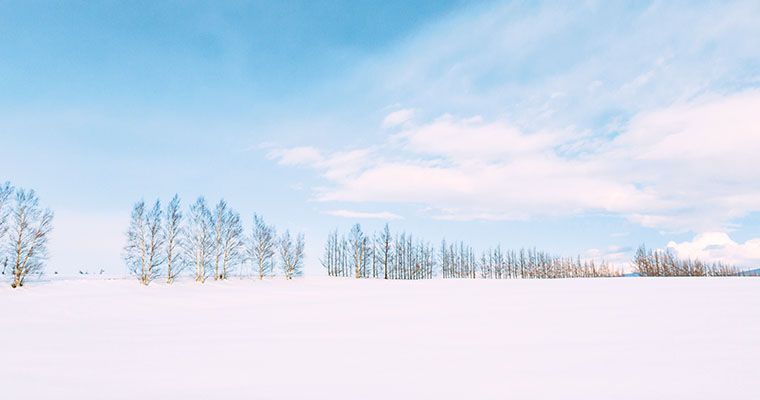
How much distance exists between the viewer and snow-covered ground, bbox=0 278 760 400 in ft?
24.4

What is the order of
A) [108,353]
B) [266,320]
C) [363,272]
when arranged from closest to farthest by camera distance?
[108,353] → [266,320] → [363,272]

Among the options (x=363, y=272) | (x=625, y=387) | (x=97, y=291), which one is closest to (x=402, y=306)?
(x=625, y=387)

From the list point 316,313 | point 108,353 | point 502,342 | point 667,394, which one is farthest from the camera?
point 316,313

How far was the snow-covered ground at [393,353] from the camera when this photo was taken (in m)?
7.45

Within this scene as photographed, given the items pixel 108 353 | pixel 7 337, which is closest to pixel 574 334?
pixel 108 353

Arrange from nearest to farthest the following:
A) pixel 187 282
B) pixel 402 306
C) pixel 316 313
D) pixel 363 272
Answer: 1. pixel 316 313
2. pixel 402 306
3. pixel 187 282
4. pixel 363 272

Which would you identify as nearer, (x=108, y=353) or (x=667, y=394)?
(x=667, y=394)

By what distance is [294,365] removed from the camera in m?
9.13

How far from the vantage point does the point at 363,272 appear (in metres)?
67.8

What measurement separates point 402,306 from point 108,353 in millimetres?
13799

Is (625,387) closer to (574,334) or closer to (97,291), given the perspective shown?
(574,334)

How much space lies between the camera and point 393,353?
10.3m

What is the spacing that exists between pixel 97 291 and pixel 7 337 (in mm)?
18474

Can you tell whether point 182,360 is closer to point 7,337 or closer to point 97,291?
point 7,337
